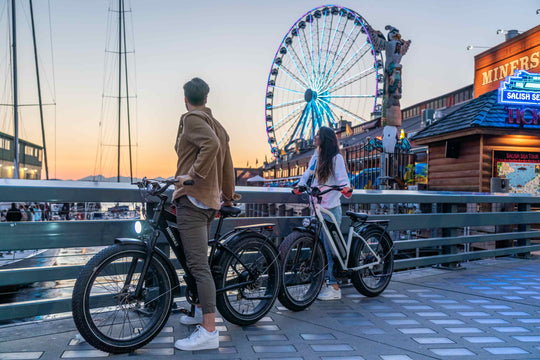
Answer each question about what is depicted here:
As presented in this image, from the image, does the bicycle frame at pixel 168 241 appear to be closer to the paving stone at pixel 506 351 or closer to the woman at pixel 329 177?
the woman at pixel 329 177

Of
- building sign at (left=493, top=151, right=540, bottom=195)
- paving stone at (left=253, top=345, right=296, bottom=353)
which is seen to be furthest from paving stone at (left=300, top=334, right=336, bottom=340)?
building sign at (left=493, top=151, right=540, bottom=195)

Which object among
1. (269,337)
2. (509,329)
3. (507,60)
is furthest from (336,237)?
(507,60)

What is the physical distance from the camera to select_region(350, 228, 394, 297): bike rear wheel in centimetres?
485

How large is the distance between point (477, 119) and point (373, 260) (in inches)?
347

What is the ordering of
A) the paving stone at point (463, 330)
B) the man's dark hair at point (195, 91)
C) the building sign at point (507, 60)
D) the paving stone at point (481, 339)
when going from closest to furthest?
the man's dark hair at point (195, 91) < the paving stone at point (481, 339) < the paving stone at point (463, 330) < the building sign at point (507, 60)

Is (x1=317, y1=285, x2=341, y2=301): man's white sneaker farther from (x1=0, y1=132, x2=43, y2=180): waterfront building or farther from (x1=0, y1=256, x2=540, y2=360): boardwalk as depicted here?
(x1=0, y1=132, x2=43, y2=180): waterfront building

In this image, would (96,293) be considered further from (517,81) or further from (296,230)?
(517,81)

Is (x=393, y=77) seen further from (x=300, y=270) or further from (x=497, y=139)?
(x=300, y=270)

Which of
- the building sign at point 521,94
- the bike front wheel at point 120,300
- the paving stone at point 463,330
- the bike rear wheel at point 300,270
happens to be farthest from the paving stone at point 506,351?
the building sign at point 521,94

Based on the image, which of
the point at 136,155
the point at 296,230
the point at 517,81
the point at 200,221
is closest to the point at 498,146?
the point at 517,81

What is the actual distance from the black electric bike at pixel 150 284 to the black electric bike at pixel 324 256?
0.42 m

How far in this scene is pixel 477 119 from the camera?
12.6 meters

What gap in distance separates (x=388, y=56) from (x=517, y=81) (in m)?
4.32

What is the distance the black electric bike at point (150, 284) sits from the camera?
3.07 m
